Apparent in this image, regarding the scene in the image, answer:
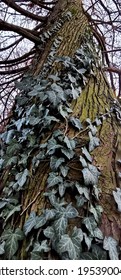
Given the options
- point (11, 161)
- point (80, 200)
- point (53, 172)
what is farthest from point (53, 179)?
point (11, 161)

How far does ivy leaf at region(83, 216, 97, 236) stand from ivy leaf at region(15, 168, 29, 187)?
319 mm

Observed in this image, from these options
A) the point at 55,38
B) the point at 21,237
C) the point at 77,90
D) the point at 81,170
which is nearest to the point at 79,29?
the point at 55,38

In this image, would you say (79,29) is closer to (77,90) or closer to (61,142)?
(77,90)

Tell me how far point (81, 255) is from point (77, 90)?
0.94m

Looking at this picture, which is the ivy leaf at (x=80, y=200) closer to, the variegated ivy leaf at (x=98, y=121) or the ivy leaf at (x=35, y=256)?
the ivy leaf at (x=35, y=256)

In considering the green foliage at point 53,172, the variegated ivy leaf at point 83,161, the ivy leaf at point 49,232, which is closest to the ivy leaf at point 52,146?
the green foliage at point 53,172

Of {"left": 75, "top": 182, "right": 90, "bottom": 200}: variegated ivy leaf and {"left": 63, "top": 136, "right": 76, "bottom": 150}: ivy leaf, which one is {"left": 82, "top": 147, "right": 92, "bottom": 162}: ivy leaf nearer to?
{"left": 63, "top": 136, "right": 76, "bottom": 150}: ivy leaf

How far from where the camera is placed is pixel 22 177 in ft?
3.94

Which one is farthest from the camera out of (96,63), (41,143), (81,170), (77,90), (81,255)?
(96,63)

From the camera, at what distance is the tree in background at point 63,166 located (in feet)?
3.20

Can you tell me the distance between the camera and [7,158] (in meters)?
1.32

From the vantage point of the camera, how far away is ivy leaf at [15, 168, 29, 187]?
119 centimetres

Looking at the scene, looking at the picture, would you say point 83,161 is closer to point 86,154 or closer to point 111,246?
A: point 86,154

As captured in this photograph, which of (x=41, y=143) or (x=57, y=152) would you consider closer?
(x=57, y=152)
